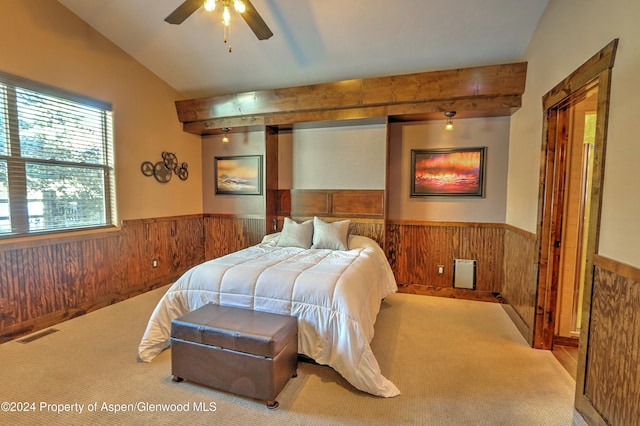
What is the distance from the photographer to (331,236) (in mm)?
3760

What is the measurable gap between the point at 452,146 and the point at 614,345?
2.94 m

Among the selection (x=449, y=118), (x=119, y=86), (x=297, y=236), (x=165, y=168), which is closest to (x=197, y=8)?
(x=119, y=86)

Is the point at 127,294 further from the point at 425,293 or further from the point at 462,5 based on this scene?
the point at 462,5

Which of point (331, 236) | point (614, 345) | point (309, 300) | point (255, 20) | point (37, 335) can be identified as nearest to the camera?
point (614, 345)

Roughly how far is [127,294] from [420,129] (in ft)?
15.0

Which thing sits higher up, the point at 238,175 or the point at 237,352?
the point at 238,175

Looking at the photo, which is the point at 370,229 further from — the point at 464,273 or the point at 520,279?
the point at 520,279

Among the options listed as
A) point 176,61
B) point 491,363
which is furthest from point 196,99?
point 491,363

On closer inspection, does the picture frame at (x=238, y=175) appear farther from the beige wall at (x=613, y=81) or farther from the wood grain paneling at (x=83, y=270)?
the beige wall at (x=613, y=81)

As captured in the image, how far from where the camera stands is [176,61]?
13.5 feet

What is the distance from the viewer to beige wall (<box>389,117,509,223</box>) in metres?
3.96

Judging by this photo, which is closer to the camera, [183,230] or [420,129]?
[420,129]

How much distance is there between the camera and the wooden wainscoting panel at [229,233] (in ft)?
16.8

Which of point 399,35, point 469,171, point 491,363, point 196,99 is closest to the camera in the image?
point 491,363
